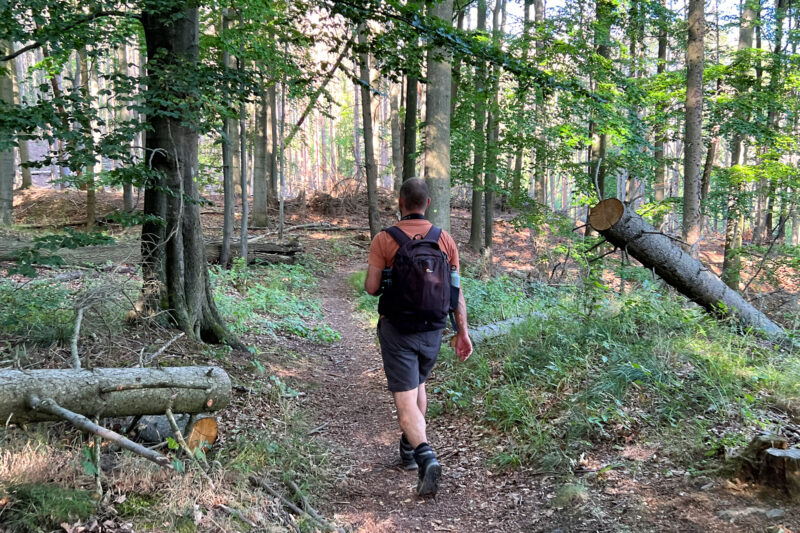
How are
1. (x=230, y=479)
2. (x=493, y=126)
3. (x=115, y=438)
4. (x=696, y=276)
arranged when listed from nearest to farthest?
1. (x=115, y=438)
2. (x=230, y=479)
3. (x=696, y=276)
4. (x=493, y=126)

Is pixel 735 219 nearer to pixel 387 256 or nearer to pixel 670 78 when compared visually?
pixel 670 78

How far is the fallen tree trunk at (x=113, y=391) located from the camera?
289 cm

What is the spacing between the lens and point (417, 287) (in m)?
3.33

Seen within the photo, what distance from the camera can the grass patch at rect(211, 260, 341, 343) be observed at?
7457 mm

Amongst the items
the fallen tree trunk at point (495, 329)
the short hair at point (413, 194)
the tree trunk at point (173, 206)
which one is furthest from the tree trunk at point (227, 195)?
the short hair at point (413, 194)

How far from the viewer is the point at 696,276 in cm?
599

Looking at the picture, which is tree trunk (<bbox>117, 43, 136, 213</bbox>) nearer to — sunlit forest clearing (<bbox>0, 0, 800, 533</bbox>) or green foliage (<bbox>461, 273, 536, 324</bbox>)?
sunlit forest clearing (<bbox>0, 0, 800, 533</bbox>)

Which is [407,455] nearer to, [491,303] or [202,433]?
[202,433]

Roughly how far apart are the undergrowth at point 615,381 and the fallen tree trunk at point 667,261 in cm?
38

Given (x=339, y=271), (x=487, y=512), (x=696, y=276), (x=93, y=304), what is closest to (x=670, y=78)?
(x=696, y=276)

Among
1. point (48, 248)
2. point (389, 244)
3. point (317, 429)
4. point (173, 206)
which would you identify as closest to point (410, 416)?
Answer: point (389, 244)

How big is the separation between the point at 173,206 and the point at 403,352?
3.20m

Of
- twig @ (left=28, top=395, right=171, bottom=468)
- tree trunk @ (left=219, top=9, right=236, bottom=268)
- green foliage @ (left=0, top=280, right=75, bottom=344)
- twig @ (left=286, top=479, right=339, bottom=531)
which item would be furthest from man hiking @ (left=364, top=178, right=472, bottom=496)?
tree trunk @ (left=219, top=9, right=236, bottom=268)

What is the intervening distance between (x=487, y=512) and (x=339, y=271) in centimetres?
1141
